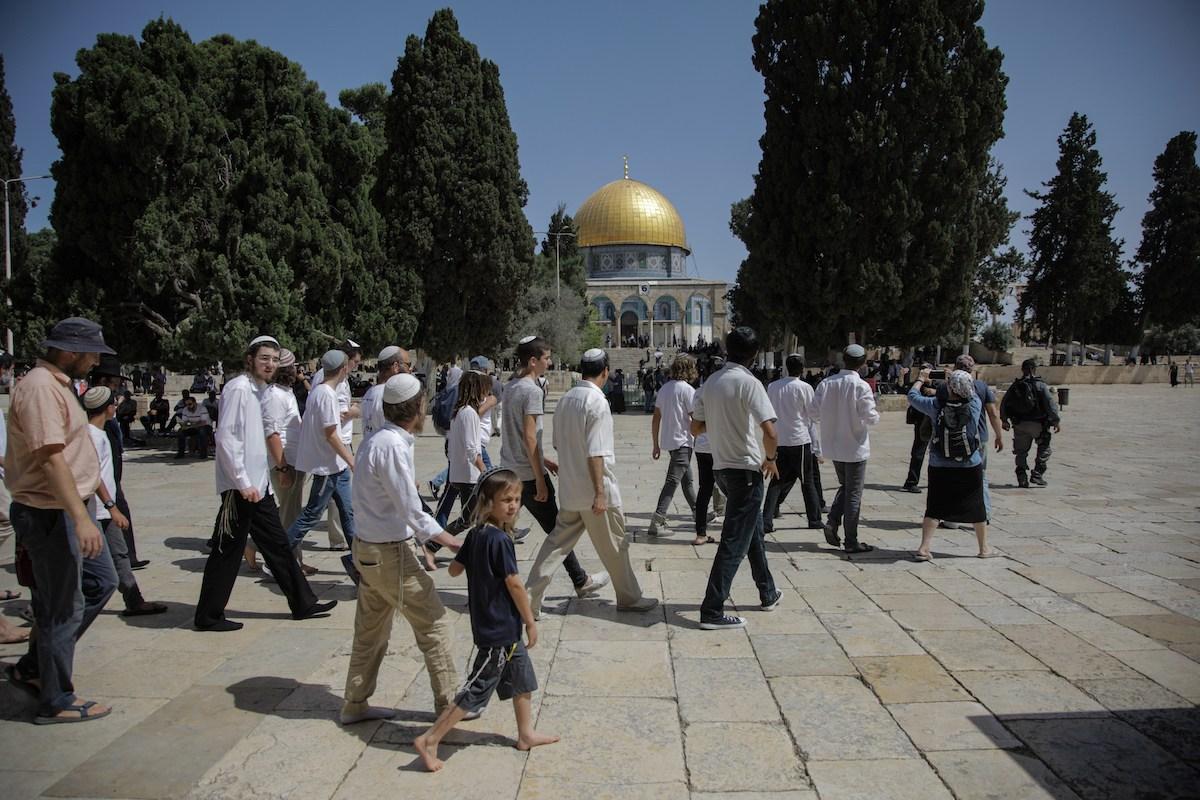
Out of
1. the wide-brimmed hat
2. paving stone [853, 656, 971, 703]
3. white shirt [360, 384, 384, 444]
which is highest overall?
the wide-brimmed hat

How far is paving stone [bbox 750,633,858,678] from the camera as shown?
4105 mm

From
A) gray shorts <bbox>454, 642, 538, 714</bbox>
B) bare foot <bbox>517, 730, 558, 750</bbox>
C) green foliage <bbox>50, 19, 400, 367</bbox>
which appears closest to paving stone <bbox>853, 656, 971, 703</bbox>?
bare foot <bbox>517, 730, 558, 750</bbox>

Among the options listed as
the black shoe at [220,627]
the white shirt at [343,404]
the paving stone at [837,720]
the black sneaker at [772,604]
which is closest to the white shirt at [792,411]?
the black sneaker at [772,604]

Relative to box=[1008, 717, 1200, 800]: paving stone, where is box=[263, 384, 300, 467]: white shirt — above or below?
above

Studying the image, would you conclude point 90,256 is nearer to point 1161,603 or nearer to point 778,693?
point 778,693

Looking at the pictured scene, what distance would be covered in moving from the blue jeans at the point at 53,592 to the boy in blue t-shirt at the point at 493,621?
175 cm

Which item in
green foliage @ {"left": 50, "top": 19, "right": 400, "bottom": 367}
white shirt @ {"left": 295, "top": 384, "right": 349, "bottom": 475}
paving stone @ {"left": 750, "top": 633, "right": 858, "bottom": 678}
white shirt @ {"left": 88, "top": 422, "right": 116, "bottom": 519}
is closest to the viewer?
paving stone @ {"left": 750, "top": 633, "right": 858, "bottom": 678}

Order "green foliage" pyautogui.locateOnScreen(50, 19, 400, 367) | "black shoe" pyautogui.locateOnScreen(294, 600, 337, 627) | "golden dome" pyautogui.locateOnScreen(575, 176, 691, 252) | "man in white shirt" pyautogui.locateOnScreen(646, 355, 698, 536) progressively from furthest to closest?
"golden dome" pyautogui.locateOnScreen(575, 176, 691, 252), "green foliage" pyautogui.locateOnScreen(50, 19, 400, 367), "man in white shirt" pyautogui.locateOnScreen(646, 355, 698, 536), "black shoe" pyautogui.locateOnScreen(294, 600, 337, 627)

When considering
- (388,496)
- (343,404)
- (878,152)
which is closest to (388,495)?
(388,496)

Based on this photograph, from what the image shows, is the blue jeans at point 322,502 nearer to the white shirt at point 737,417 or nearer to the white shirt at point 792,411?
Answer: the white shirt at point 737,417

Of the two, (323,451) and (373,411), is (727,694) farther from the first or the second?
(373,411)

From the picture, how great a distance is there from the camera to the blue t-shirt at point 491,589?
10.2 ft

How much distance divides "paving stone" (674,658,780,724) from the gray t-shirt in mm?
1666

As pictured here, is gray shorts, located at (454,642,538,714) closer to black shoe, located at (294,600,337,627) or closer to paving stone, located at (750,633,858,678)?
paving stone, located at (750,633,858,678)
